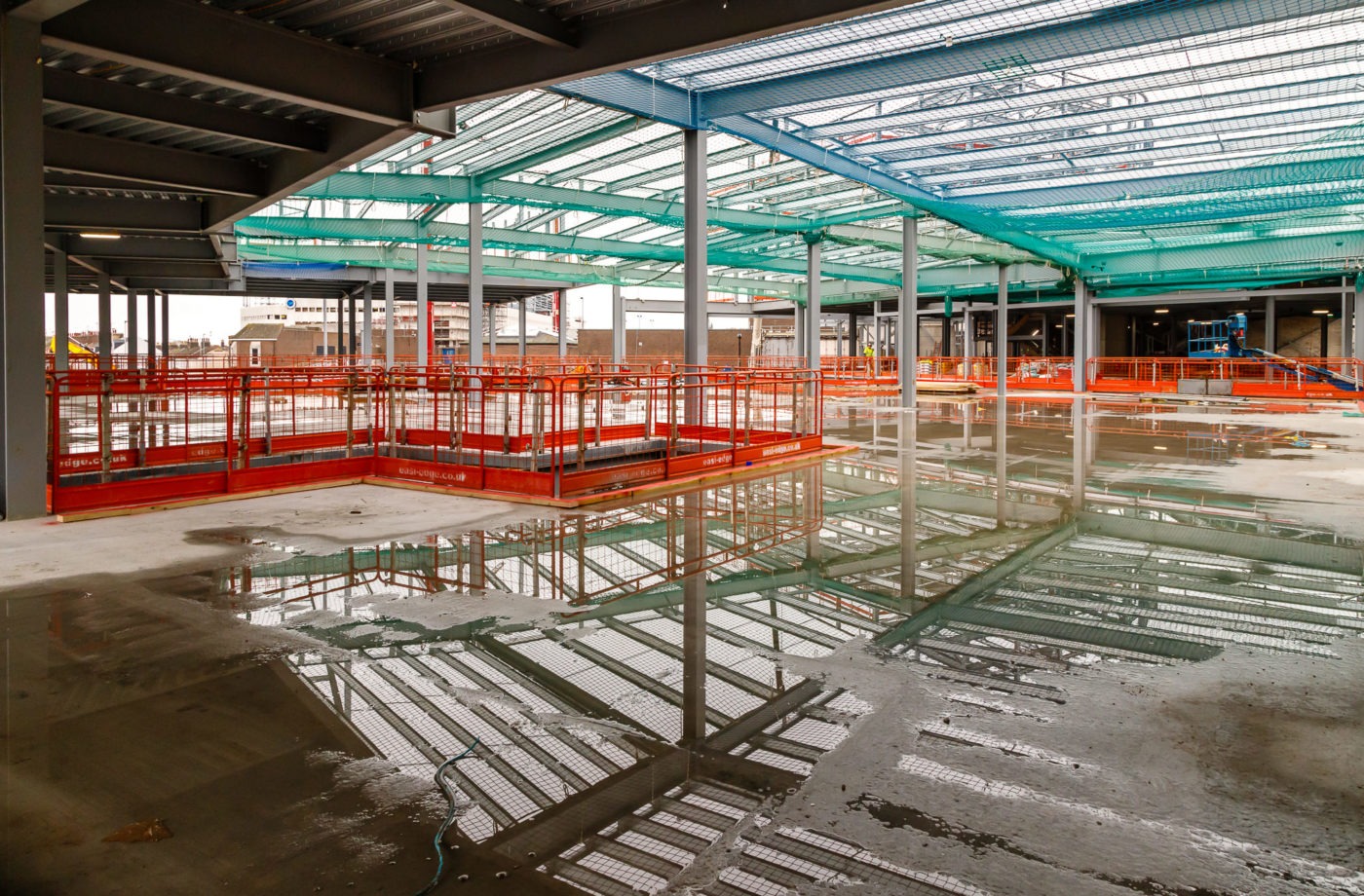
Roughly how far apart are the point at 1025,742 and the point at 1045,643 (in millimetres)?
1660

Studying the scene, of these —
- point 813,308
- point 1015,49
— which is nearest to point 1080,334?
point 813,308

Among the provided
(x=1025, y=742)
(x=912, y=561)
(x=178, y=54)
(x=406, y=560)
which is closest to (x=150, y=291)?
(x=178, y=54)

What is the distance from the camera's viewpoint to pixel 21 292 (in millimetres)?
9648

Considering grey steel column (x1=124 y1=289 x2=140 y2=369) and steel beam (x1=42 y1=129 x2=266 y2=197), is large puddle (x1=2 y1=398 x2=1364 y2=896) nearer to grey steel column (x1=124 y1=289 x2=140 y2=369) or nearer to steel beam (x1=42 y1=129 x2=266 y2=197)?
steel beam (x1=42 y1=129 x2=266 y2=197)

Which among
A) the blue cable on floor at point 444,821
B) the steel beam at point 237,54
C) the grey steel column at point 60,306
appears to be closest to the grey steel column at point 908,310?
the steel beam at point 237,54

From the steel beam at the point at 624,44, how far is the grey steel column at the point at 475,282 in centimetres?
1244

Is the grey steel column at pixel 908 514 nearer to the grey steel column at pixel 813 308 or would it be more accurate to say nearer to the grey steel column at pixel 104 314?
the grey steel column at pixel 813 308

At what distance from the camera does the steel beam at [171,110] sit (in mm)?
11164

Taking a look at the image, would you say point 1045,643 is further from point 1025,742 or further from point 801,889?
point 801,889

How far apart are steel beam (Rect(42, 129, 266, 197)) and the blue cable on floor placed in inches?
558

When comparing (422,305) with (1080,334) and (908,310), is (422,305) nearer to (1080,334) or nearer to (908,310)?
(908,310)

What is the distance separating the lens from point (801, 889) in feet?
9.89

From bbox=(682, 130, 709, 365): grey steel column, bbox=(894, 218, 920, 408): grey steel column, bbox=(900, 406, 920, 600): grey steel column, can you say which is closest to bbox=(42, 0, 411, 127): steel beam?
bbox=(682, 130, 709, 365): grey steel column

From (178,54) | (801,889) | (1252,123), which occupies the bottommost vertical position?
(801,889)
